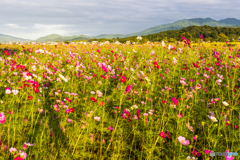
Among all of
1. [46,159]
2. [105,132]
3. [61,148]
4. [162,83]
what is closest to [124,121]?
[105,132]

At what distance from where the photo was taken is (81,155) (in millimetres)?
1506

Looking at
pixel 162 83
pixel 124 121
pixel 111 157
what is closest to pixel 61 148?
pixel 111 157

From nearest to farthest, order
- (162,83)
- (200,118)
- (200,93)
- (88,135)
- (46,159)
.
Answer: (46,159) → (88,135) → (200,118) → (200,93) → (162,83)

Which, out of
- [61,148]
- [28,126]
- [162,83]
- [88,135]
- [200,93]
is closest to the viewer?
[61,148]

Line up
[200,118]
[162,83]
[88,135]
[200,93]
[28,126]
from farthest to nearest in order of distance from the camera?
1. [162,83]
2. [200,93]
3. [200,118]
4. [28,126]
5. [88,135]

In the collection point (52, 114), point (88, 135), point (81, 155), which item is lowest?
point (81, 155)

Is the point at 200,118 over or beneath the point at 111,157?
over

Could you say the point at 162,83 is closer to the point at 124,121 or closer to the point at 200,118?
the point at 200,118

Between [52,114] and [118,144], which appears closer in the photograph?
[118,144]

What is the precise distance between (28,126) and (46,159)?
0.66 metres

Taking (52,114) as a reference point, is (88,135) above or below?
below

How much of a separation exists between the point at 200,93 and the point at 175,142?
158 centimetres

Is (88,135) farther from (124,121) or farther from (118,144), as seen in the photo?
(124,121)

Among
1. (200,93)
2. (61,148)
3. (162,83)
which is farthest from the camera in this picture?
(162,83)
